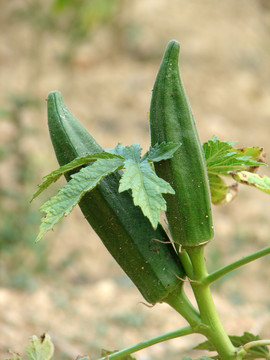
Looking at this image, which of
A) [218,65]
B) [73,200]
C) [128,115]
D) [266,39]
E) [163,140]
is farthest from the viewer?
[266,39]

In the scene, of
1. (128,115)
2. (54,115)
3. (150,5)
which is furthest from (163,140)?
(150,5)

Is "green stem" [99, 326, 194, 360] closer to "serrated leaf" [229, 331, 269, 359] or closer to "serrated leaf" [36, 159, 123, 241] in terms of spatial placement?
"serrated leaf" [229, 331, 269, 359]

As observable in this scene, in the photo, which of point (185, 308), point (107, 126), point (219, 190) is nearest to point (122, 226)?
point (185, 308)

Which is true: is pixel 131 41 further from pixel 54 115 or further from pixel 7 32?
pixel 54 115

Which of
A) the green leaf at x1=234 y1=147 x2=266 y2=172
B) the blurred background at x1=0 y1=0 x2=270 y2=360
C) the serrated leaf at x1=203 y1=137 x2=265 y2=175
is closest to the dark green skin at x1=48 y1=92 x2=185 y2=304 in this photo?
the serrated leaf at x1=203 y1=137 x2=265 y2=175

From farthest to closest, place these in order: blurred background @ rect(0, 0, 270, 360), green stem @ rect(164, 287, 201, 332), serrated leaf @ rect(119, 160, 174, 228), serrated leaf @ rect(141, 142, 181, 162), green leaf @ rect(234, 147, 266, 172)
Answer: blurred background @ rect(0, 0, 270, 360) < green leaf @ rect(234, 147, 266, 172) < green stem @ rect(164, 287, 201, 332) < serrated leaf @ rect(141, 142, 181, 162) < serrated leaf @ rect(119, 160, 174, 228)

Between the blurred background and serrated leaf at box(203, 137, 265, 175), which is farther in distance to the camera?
the blurred background
